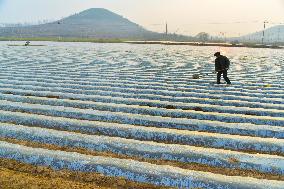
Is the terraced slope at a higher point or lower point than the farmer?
lower

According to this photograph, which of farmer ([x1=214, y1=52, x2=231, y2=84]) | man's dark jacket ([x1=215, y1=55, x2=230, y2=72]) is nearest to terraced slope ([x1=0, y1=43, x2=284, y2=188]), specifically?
farmer ([x1=214, y1=52, x2=231, y2=84])

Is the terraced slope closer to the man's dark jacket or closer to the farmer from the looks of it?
the farmer

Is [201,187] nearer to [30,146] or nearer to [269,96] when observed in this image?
[30,146]

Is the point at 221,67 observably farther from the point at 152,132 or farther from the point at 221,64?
the point at 152,132

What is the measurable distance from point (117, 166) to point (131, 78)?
993 cm

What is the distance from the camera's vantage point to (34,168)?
18.1 feet

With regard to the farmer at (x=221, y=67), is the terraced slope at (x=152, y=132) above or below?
below

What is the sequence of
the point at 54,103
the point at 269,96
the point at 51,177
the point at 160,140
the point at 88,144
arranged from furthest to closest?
the point at 269,96 < the point at 54,103 < the point at 160,140 < the point at 88,144 < the point at 51,177

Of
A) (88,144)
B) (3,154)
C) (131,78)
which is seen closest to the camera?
(3,154)

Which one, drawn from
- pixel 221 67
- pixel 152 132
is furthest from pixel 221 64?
pixel 152 132

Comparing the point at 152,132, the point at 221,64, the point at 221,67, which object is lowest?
the point at 152,132

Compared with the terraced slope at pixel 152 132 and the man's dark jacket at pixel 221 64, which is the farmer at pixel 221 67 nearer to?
the man's dark jacket at pixel 221 64

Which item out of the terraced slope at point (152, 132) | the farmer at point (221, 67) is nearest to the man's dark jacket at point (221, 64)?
the farmer at point (221, 67)

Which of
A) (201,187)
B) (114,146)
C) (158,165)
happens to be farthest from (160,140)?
(201,187)
